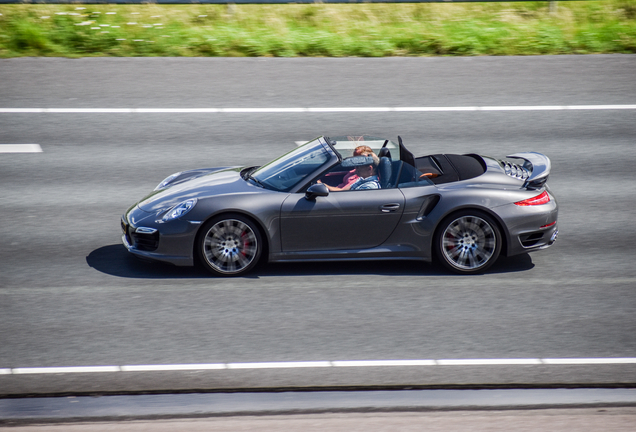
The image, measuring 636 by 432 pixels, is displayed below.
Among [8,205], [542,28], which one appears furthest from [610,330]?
[542,28]

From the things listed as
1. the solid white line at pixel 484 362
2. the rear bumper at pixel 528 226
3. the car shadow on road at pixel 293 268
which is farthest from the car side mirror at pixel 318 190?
the solid white line at pixel 484 362

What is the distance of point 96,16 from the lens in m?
15.5

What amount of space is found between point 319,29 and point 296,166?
8281mm

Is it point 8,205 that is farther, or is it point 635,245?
point 8,205

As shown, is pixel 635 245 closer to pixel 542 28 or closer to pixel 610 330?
pixel 610 330

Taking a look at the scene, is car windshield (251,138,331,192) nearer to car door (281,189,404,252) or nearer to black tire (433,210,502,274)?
car door (281,189,404,252)

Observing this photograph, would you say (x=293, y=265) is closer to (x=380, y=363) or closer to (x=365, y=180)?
(x=365, y=180)

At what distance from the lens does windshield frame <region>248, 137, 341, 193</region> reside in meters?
8.08

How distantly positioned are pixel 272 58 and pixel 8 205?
629cm

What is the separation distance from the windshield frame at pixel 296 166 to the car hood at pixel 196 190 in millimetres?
206

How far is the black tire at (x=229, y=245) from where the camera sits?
790 cm

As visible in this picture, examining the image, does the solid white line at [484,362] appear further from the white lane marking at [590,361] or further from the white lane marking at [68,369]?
the white lane marking at [68,369]

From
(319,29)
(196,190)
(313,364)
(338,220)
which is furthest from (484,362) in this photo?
(319,29)

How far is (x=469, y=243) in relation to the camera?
26.5ft
